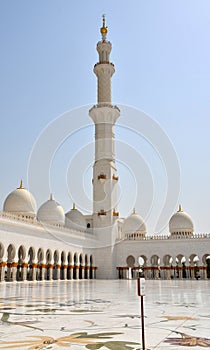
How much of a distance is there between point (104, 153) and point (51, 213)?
5967mm

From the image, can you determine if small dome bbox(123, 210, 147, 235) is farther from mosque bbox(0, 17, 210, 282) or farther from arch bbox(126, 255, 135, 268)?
arch bbox(126, 255, 135, 268)

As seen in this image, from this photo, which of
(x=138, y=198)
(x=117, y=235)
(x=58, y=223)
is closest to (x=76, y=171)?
(x=138, y=198)

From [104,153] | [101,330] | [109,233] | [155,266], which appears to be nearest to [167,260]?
[155,266]

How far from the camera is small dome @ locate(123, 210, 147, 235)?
91.6 ft

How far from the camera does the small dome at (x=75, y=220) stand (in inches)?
1080

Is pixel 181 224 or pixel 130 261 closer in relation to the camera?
pixel 181 224

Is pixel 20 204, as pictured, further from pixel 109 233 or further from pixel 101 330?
pixel 101 330

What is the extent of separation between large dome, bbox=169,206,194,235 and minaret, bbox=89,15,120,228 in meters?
4.32

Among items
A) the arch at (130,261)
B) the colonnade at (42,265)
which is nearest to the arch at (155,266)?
the arch at (130,261)

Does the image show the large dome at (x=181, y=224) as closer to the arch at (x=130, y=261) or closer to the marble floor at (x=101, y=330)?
the arch at (x=130, y=261)

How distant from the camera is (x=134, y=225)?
28.0 m

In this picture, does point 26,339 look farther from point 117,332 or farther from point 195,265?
point 195,265

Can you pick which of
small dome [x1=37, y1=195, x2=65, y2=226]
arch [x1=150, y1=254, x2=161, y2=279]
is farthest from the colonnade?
arch [x1=150, y1=254, x2=161, y2=279]

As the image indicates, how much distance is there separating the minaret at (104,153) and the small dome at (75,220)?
5.59ft
